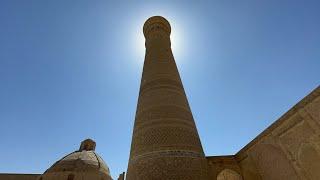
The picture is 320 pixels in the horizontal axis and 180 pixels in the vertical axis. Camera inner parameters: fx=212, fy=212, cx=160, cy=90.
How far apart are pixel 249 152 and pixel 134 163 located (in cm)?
465

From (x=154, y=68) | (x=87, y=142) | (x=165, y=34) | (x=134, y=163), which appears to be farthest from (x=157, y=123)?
(x=87, y=142)

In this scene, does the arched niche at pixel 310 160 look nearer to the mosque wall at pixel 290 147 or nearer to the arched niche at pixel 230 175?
the mosque wall at pixel 290 147

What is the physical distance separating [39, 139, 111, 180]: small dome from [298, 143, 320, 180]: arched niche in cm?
1395

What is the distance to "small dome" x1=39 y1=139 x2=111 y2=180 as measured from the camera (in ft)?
49.7

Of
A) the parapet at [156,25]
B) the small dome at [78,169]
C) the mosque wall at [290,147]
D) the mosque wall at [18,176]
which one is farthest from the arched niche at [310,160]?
the mosque wall at [18,176]

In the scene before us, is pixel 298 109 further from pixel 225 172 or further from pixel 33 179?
pixel 33 179

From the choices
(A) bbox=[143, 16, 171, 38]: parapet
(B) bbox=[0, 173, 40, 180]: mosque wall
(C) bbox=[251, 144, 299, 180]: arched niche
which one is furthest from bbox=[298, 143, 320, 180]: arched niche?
(B) bbox=[0, 173, 40, 180]: mosque wall

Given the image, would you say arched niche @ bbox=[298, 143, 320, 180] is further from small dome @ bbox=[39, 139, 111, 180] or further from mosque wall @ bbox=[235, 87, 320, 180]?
small dome @ bbox=[39, 139, 111, 180]

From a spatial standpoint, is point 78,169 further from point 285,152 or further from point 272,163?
point 285,152

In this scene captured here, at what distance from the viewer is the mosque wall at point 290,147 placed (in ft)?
18.1

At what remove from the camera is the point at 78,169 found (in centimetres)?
1548

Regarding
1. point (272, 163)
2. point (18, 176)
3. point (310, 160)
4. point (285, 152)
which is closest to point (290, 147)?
point (285, 152)

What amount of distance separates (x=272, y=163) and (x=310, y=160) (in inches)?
55.0

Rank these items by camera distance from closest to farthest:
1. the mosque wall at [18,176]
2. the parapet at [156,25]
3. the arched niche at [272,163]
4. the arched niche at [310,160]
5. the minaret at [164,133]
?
1. the minaret at [164,133]
2. the arched niche at [310,160]
3. the arched niche at [272,163]
4. the parapet at [156,25]
5. the mosque wall at [18,176]
